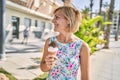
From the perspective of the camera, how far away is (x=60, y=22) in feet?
7.80

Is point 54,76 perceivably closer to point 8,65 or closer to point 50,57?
point 50,57

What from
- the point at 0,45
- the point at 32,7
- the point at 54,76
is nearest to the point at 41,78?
the point at 0,45

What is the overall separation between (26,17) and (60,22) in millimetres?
28773

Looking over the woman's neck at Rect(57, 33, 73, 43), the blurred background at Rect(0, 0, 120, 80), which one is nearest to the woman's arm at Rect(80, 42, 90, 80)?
the woman's neck at Rect(57, 33, 73, 43)

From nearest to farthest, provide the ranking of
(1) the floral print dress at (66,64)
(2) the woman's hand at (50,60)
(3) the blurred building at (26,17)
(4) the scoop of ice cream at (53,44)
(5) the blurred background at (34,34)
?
(2) the woman's hand at (50,60) → (4) the scoop of ice cream at (53,44) → (1) the floral print dress at (66,64) → (5) the blurred background at (34,34) → (3) the blurred building at (26,17)

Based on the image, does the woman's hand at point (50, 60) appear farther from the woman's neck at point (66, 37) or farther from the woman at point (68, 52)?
the woman's neck at point (66, 37)

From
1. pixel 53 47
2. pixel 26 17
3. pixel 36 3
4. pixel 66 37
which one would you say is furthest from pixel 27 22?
pixel 53 47

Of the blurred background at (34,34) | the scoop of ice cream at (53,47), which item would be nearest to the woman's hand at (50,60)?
the scoop of ice cream at (53,47)

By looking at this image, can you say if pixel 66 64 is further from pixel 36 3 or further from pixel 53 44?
pixel 36 3

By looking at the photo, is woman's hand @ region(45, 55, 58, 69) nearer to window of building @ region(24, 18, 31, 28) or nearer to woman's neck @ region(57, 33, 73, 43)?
woman's neck @ region(57, 33, 73, 43)

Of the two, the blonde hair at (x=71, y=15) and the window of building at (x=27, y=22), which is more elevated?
the window of building at (x=27, y=22)

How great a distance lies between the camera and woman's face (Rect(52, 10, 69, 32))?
237cm

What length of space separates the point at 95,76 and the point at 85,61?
678 centimetres

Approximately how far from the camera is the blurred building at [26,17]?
2581 centimetres
